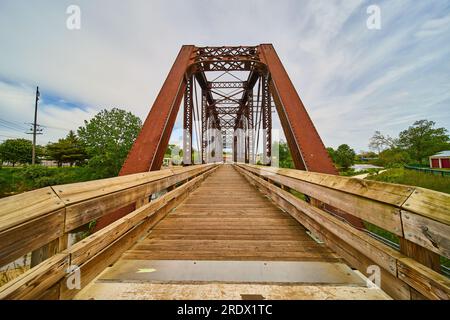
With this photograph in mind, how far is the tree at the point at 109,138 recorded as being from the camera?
22078 mm

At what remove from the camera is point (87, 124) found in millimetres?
25141

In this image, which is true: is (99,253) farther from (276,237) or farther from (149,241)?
(276,237)

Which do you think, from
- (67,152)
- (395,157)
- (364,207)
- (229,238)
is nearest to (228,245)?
(229,238)

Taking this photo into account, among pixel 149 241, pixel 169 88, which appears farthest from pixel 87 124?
pixel 149 241

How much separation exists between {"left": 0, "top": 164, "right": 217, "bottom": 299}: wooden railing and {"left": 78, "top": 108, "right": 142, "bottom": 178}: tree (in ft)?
75.8

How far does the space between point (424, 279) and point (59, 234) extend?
2.10 m

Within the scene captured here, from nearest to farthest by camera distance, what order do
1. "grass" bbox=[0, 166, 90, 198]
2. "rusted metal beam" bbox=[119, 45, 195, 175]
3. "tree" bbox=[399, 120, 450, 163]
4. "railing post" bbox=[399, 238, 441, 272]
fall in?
"railing post" bbox=[399, 238, 441, 272] < "rusted metal beam" bbox=[119, 45, 195, 175] < "grass" bbox=[0, 166, 90, 198] < "tree" bbox=[399, 120, 450, 163]

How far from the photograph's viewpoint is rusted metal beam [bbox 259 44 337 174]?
12.0 feet

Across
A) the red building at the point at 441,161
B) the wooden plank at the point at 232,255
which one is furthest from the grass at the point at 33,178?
the red building at the point at 441,161

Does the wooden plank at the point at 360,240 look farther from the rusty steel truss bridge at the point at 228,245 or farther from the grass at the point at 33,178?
the grass at the point at 33,178

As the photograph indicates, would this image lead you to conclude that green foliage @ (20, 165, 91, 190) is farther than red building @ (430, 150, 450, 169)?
No

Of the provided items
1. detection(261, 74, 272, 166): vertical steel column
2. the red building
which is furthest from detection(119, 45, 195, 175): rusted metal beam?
the red building

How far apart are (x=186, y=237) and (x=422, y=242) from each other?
2332 millimetres

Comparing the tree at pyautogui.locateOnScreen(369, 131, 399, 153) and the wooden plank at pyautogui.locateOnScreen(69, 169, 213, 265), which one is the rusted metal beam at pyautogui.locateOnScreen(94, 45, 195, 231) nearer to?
the wooden plank at pyautogui.locateOnScreen(69, 169, 213, 265)
